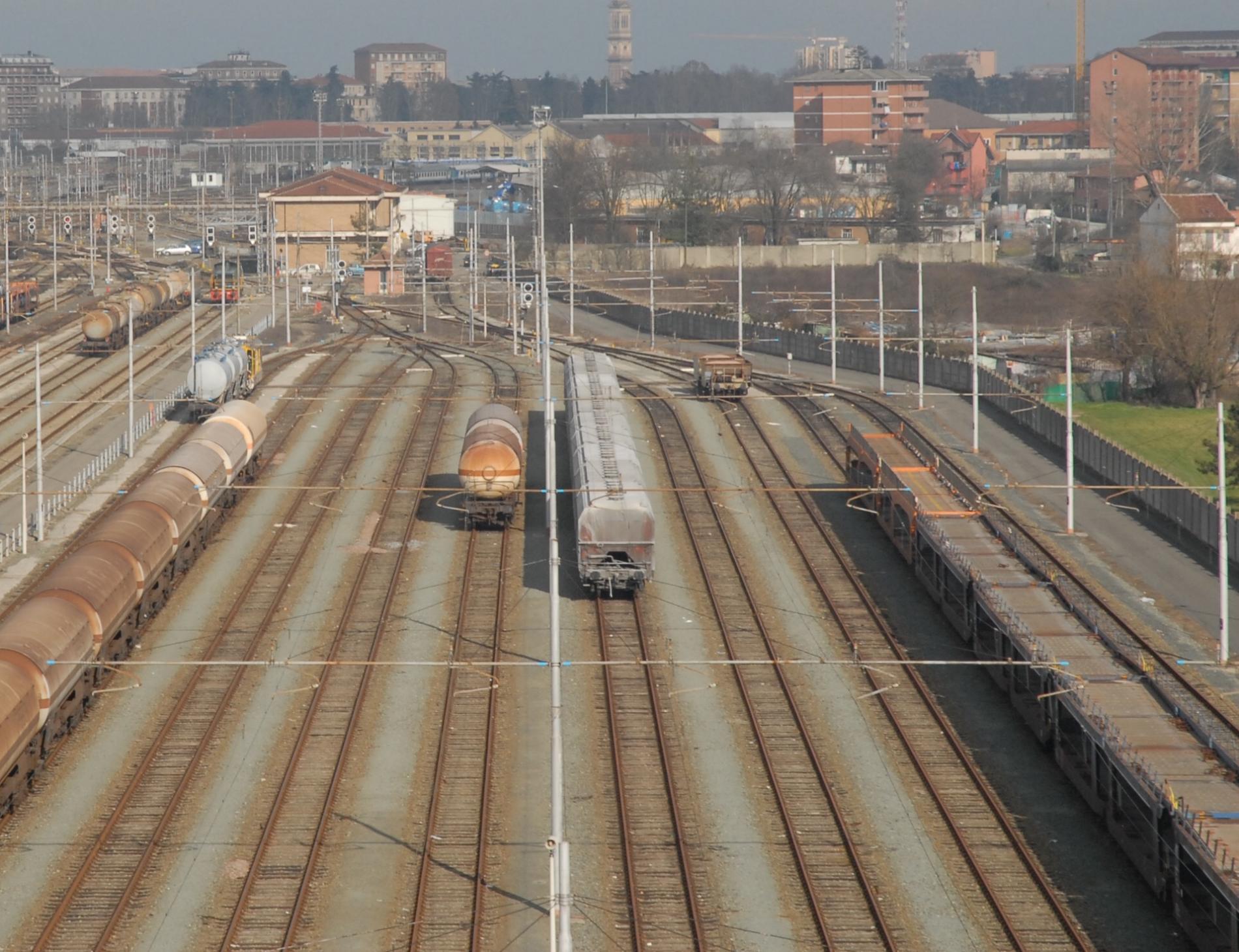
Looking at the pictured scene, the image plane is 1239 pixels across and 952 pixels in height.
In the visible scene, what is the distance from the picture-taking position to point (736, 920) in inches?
974

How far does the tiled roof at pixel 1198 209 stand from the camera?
112 metres

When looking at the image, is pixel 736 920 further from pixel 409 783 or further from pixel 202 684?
pixel 202 684

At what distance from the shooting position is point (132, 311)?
65125 mm

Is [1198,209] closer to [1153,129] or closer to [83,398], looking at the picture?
[1153,129]

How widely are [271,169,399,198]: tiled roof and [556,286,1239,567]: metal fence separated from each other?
83.4ft

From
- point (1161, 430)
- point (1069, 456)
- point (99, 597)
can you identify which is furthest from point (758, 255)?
point (99, 597)

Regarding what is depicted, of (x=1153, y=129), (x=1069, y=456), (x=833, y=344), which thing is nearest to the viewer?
(x=1069, y=456)

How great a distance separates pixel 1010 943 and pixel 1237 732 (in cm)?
870

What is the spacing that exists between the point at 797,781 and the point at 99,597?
13.4 m

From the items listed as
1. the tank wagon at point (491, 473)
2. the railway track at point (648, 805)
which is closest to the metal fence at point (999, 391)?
the railway track at point (648, 805)

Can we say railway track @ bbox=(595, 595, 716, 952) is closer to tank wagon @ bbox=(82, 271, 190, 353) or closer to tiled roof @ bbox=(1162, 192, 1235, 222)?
tank wagon @ bbox=(82, 271, 190, 353)

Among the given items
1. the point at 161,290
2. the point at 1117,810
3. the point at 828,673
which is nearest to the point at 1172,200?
the point at 161,290

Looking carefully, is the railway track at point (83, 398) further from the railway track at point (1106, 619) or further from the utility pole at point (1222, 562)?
the utility pole at point (1222, 562)

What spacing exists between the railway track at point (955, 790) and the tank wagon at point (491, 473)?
25.4 feet
